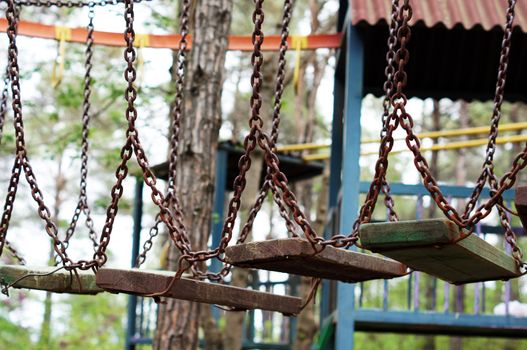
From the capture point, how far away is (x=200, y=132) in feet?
27.1

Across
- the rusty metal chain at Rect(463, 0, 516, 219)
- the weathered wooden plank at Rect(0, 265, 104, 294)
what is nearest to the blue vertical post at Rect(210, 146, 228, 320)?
the weathered wooden plank at Rect(0, 265, 104, 294)

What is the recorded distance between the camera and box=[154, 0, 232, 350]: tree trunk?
7930 mm

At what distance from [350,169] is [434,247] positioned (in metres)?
4.97

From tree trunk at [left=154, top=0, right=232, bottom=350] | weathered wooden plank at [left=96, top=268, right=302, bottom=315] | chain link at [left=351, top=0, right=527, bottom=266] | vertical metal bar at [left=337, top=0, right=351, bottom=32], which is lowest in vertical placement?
weathered wooden plank at [left=96, top=268, right=302, bottom=315]

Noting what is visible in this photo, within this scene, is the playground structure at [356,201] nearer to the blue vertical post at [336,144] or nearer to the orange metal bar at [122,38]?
the blue vertical post at [336,144]

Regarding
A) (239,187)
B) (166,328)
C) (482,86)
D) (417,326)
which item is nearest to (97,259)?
(239,187)

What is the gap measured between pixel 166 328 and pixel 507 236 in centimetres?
398

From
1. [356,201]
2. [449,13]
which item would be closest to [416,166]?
[356,201]

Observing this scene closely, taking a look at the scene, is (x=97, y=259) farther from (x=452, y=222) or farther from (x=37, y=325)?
(x=37, y=325)

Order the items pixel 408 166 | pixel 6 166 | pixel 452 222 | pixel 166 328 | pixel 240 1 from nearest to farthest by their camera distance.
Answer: pixel 452 222 → pixel 166 328 → pixel 240 1 → pixel 6 166 → pixel 408 166

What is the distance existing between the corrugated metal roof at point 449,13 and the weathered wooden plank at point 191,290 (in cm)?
395

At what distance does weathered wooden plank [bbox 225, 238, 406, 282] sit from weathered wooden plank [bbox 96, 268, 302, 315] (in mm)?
526

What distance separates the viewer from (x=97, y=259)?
14.9 feet

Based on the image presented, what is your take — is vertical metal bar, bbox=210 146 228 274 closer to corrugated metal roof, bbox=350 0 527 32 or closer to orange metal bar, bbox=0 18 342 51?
orange metal bar, bbox=0 18 342 51
